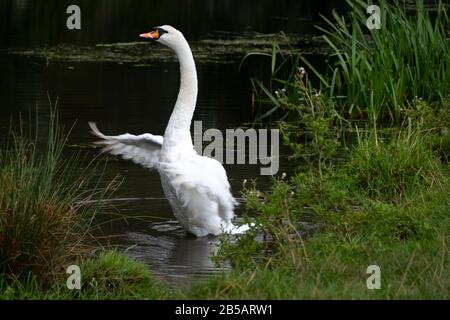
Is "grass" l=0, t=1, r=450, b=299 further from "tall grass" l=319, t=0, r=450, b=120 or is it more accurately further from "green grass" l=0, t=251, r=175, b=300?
"tall grass" l=319, t=0, r=450, b=120

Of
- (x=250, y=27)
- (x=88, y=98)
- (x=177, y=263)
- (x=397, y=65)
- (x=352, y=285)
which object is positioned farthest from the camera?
(x=250, y=27)

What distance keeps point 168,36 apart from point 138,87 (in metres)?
6.76

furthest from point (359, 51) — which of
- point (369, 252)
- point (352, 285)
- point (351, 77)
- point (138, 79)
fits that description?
point (352, 285)

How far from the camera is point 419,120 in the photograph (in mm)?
9656

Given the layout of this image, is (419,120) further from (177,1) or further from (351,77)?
(177,1)

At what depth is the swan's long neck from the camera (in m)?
8.20

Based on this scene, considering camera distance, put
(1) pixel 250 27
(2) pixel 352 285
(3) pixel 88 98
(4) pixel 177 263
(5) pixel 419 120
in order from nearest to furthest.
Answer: (2) pixel 352 285 → (4) pixel 177 263 → (5) pixel 419 120 → (3) pixel 88 98 → (1) pixel 250 27

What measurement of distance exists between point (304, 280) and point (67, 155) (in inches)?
218

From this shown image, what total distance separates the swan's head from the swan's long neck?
40 millimetres

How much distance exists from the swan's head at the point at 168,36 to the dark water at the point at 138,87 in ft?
4.63
